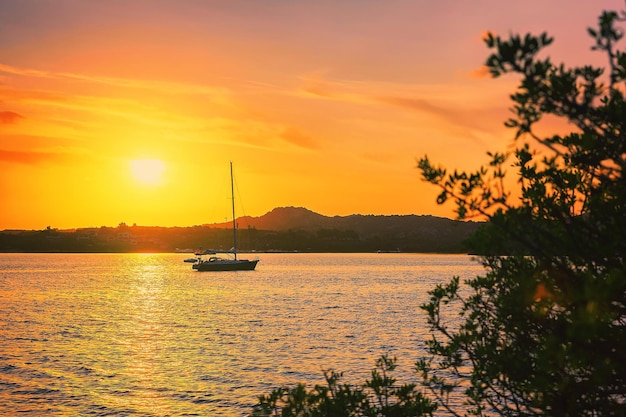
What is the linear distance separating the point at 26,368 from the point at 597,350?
46120mm

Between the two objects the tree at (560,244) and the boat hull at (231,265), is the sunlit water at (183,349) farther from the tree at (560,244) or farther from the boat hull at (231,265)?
the boat hull at (231,265)

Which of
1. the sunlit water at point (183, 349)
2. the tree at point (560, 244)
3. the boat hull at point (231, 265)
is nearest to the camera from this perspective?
the tree at point (560, 244)

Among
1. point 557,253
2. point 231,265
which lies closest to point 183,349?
point 557,253

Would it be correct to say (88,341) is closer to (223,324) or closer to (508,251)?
(223,324)

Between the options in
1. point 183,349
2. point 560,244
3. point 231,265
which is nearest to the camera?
point 560,244

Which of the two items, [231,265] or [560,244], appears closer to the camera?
[560,244]

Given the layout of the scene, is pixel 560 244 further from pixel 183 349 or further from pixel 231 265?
pixel 231 265

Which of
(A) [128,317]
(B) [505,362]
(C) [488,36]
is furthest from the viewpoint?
(A) [128,317]

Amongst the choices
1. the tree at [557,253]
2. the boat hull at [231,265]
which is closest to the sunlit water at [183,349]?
the tree at [557,253]

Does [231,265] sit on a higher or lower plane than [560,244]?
lower

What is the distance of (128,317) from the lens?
3307 inches

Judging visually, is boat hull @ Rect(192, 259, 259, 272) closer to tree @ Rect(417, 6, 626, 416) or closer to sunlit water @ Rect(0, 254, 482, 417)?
sunlit water @ Rect(0, 254, 482, 417)

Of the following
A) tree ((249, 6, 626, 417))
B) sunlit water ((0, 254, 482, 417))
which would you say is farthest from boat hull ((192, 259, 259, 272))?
tree ((249, 6, 626, 417))

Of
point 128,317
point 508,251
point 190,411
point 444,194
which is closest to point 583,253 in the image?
point 444,194
